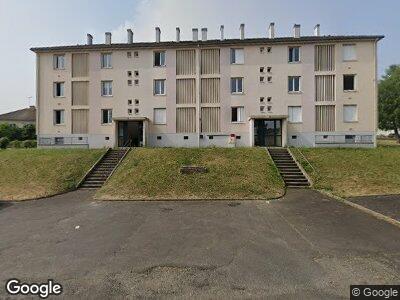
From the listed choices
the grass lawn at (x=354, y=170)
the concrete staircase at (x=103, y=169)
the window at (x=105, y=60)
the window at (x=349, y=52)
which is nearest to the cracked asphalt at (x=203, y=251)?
the grass lawn at (x=354, y=170)

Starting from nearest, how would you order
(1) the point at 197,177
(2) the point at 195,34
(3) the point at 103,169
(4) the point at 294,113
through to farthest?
(1) the point at 197,177, (3) the point at 103,169, (4) the point at 294,113, (2) the point at 195,34

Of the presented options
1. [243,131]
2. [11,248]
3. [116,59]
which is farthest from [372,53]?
[11,248]

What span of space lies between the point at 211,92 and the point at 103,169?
13865 mm

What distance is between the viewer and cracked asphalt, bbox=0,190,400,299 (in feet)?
16.6

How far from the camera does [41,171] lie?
18.7 meters

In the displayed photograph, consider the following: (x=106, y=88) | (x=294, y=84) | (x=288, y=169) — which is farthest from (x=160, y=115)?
(x=288, y=169)

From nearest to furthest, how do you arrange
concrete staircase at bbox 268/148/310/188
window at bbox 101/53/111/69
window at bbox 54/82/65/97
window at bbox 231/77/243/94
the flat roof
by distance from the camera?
concrete staircase at bbox 268/148/310/188, the flat roof, window at bbox 231/77/243/94, window at bbox 101/53/111/69, window at bbox 54/82/65/97

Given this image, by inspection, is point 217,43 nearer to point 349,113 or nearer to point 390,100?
point 349,113

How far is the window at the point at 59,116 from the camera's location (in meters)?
28.3

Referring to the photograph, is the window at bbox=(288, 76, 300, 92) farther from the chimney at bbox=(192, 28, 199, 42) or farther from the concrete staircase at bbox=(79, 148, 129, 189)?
the concrete staircase at bbox=(79, 148, 129, 189)

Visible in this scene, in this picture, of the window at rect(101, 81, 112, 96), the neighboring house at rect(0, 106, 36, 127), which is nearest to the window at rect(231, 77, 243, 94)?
the window at rect(101, 81, 112, 96)

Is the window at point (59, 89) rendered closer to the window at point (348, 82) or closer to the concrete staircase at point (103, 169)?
the concrete staircase at point (103, 169)

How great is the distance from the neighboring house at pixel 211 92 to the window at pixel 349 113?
9 cm

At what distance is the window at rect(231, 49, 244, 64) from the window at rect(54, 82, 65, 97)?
1890 centimetres
